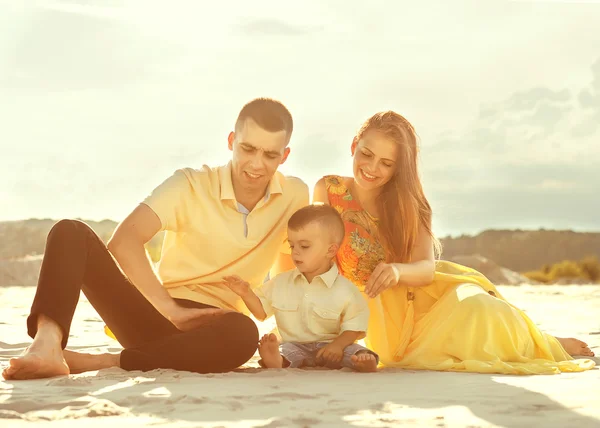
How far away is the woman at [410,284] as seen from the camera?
12.9ft

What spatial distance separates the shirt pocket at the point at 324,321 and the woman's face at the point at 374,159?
0.75 metres

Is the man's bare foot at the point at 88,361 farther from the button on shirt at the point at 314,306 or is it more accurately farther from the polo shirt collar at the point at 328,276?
the polo shirt collar at the point at 328,276

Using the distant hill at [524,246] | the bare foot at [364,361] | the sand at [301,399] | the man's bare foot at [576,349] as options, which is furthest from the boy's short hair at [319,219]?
the distant hill at [524,246]

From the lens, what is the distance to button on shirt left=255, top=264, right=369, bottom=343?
12.7ft

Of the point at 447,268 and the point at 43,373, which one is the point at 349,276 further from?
the point at 43,373

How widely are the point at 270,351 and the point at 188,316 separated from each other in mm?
431

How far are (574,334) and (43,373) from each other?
13.6ft

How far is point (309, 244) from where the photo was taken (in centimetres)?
385

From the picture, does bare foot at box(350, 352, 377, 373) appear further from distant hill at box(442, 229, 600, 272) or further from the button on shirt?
distant hill at box(442, 229, 600, 272)

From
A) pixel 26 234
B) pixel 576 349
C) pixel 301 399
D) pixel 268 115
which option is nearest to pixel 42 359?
pixel 301 399

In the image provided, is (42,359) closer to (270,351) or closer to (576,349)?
(270,351)

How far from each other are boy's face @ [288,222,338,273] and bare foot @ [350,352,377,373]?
20.0 inches

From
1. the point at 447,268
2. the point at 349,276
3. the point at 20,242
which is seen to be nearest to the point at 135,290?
the point at 349,276

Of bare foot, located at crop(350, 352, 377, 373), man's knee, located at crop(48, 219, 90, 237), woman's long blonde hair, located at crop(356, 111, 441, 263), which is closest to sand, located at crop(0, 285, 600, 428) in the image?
bare foot, located at crop(350, 352, 377, 373)
